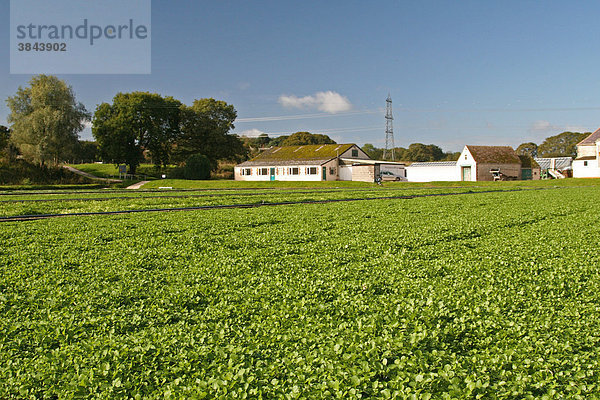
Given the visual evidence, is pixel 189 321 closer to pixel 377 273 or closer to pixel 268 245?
pixel 377 273

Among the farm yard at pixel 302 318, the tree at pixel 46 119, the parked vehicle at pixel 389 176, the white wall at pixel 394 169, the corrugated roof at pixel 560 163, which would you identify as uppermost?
the tree at pixel 46 119

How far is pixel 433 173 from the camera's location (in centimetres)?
6756

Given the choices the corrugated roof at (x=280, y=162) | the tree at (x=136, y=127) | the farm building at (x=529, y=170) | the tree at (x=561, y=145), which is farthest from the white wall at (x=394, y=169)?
the tree at (x=561, y=145)

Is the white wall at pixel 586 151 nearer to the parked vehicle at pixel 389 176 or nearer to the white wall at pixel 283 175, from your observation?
the parked vehicle at pixel 389 176

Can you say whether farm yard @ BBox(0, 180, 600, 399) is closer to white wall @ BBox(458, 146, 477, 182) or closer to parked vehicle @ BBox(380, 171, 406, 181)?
parked vehicle @ BBox(380, 171, 406, 181)

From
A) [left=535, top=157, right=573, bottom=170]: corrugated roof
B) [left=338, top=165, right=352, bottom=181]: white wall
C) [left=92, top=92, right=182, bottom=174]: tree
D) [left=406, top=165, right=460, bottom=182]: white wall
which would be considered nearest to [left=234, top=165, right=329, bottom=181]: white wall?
[left=338, top=165, right=352, bottom=181]: white wall

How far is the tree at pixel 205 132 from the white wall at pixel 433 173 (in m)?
29.9

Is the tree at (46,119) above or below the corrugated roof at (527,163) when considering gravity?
above

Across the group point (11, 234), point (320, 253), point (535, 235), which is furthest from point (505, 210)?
point (11, 234)

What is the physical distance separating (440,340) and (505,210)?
13.8 metres

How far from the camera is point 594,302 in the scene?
5578mm

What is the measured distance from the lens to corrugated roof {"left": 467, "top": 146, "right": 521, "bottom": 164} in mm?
62125

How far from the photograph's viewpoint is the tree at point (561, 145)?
112m

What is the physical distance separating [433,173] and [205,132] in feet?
121
